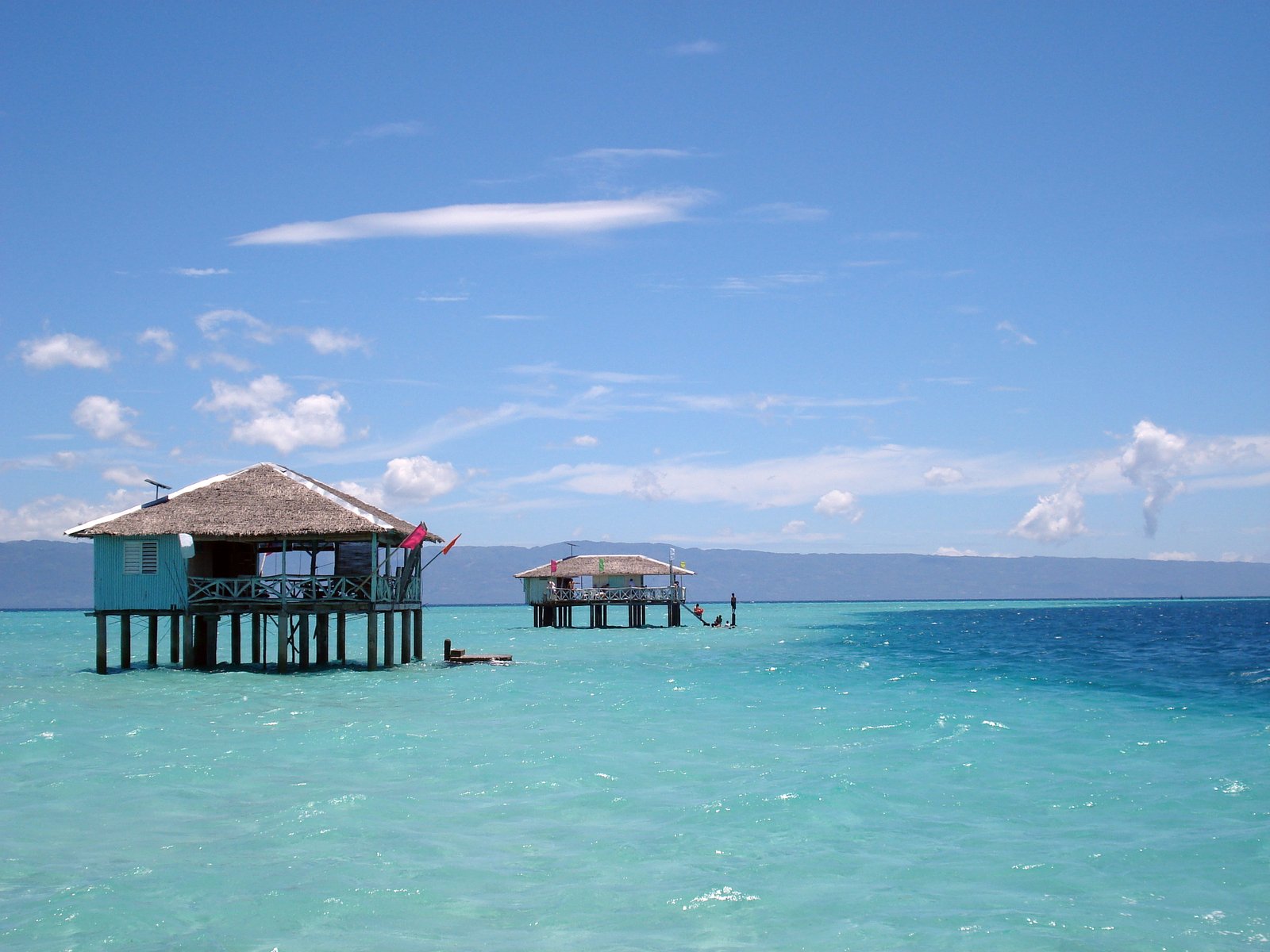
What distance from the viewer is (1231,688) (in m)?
28.4

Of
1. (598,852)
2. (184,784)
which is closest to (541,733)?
(184,784)

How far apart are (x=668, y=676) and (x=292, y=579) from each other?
34.3 feet

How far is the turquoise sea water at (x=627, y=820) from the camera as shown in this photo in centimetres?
938

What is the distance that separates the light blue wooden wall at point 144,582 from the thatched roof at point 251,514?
0.47 meters

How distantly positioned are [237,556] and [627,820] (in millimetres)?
21696

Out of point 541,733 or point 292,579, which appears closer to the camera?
point 541,733

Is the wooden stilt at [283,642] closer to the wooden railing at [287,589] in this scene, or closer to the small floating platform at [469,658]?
the wooden railing at [287,589]

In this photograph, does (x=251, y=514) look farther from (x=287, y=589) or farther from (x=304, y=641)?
(x=304, y=641)

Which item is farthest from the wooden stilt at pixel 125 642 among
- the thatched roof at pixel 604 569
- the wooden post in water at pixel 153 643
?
the thatched roof at pixel 604 569

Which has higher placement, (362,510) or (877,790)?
(362,510)

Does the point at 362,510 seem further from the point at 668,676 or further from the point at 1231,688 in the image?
→ the point at 1231,688

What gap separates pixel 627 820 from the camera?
12914 millimetres

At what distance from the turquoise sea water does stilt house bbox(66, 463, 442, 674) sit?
348 centimetres

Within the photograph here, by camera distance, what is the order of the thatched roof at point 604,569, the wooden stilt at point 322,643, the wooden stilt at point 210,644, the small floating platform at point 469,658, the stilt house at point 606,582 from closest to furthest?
the wooden stilt at point 210,644, the wooden stilt at point 322,643, the small floating platform at point 469,658, the stilt house at point 606,582, the thatched roof at point 604,569
